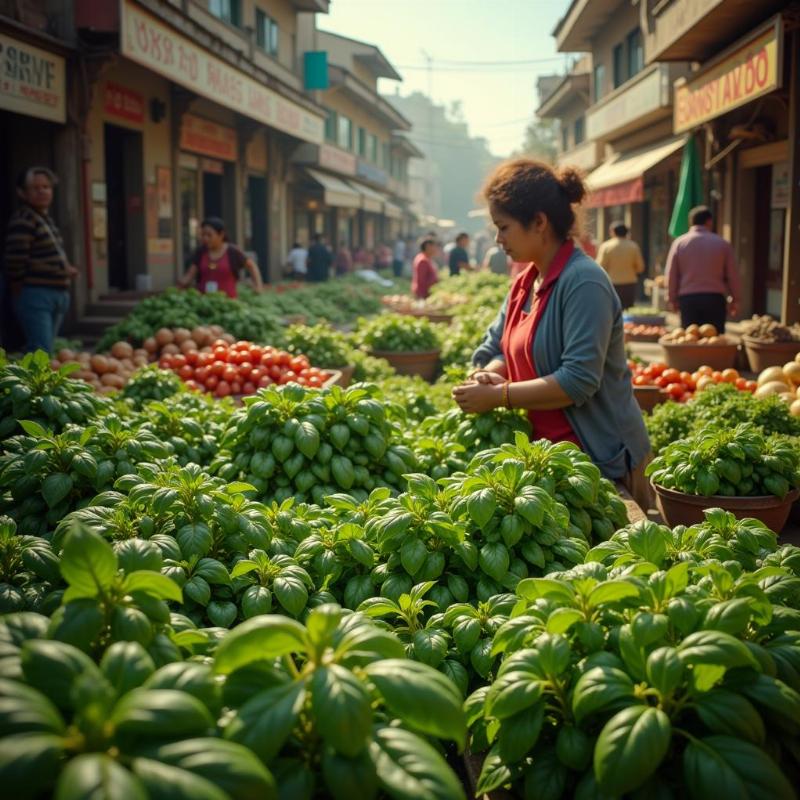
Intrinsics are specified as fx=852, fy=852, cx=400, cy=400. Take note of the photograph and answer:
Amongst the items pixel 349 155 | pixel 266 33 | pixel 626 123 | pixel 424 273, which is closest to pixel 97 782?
pixel 424 273

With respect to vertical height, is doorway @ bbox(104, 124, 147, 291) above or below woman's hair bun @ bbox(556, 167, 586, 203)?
above

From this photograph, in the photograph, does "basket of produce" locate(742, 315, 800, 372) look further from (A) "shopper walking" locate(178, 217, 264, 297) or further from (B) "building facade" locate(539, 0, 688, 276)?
(B) "building facade" locate(539, 0, 688, 276)

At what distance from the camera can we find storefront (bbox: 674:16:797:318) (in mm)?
12438

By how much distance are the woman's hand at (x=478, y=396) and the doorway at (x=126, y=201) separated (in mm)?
12127

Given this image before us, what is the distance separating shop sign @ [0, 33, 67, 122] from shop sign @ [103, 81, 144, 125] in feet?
8.54

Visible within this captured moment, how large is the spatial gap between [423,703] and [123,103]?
1390 cm

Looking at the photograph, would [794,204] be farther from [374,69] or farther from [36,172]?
[374,69]

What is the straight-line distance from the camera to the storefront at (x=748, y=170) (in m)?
12.4

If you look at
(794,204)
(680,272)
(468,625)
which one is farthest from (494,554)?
(794,204)

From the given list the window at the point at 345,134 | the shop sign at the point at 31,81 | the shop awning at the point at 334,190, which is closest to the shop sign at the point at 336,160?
the shop awning at the point at 334,190

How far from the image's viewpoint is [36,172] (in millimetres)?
6891

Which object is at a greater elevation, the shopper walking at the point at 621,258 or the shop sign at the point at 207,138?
the shop sign at the point at 207,138

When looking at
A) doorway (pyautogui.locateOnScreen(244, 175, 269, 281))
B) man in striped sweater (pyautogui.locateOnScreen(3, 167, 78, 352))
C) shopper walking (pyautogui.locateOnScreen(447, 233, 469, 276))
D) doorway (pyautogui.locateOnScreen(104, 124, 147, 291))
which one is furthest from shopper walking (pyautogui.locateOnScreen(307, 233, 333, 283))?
man in striped sweater (pyautogui.locateOnScreen(3, 167, 78, 352))

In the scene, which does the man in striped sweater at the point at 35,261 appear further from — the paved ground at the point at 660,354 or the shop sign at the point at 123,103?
the shop sign at the point at 123,103
